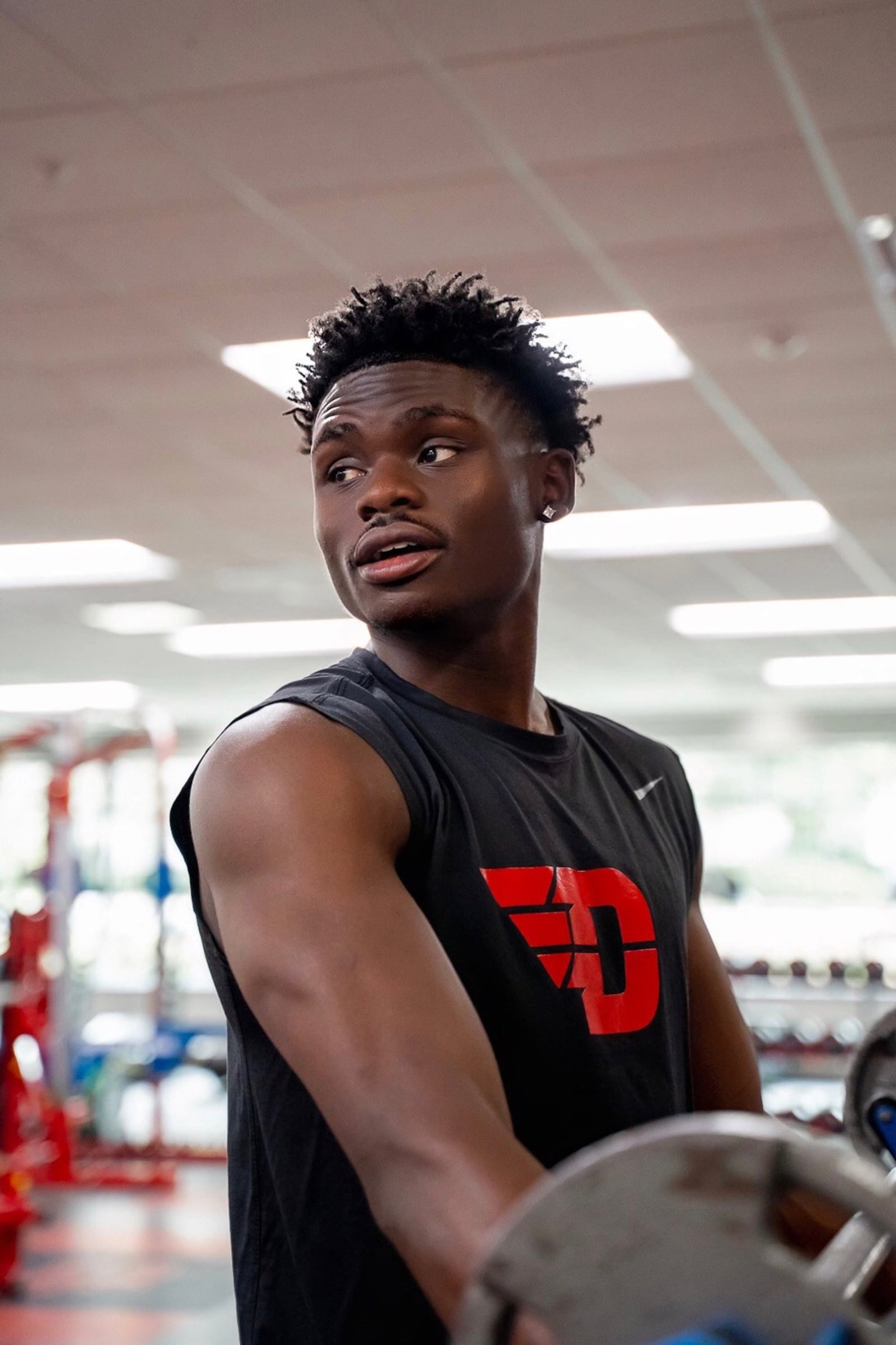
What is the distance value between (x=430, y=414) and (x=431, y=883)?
0.38 meters

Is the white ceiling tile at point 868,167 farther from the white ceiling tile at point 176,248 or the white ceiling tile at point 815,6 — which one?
the white ceiling tile at point 176,248

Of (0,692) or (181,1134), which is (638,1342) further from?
(0,692)

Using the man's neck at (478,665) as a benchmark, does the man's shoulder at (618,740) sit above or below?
below

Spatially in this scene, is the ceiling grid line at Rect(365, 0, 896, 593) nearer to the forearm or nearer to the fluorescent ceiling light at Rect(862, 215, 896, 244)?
the fluorescent ceiling light at Rect(862, 215, 896, 244)

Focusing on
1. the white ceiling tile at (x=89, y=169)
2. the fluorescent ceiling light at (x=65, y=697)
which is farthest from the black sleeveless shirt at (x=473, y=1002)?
the fluorescent ceiling light at (x=65, y=697)

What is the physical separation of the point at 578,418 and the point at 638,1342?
92cm

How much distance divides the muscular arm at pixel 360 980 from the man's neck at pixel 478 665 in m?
0.20

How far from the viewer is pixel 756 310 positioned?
12.6ft

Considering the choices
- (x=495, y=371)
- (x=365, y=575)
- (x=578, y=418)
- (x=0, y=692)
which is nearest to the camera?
(x=365, y=575)

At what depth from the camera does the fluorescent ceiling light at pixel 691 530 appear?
19.5ft

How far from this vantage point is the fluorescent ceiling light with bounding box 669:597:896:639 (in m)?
7.75

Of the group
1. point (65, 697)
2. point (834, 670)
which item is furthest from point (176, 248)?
point (65, 697)

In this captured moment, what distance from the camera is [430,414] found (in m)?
1.15

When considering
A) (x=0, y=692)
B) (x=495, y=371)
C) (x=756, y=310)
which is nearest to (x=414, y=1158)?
(x=495, y=371)
